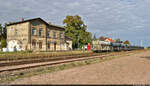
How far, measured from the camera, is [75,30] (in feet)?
176

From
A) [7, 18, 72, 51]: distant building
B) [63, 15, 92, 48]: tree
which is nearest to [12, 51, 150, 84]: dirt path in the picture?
[7, 18, 72, 51]: distant building

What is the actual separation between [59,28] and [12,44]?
47.1 ft

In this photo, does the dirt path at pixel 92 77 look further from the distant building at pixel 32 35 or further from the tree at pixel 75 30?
the tree at pixel 75 30

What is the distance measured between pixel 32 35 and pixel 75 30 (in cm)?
2392

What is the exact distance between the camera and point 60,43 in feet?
135

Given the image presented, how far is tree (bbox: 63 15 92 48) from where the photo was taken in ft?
175

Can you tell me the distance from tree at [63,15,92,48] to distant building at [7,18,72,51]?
14568mm

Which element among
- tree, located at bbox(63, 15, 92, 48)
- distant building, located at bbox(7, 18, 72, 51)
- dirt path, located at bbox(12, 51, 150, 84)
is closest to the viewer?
dirt path, located at bbox(12, 51, 150, 84)

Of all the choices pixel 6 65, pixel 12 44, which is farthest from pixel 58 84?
pixel 12 44

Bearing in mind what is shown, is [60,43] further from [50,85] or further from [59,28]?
[50,85]

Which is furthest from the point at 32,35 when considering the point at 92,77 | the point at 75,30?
the point at 92,77

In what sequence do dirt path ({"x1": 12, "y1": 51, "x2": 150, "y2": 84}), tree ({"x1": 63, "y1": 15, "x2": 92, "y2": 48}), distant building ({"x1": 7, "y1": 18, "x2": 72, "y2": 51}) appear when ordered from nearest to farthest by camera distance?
1. dirt path ({"x1": 12, "y1": 51, "x2": 150, "y2": 84})
2. distant building ({"x1": 7, "y1": 18, "x2": 72, "y2": 51})
3. tree ({"x1": 63, "y1": 15, "x2": 92, "y2": 48})

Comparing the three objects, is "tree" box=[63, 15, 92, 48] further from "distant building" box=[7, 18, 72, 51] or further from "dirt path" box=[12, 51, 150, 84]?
"dirt path" box=[12, 51, 150, 84]

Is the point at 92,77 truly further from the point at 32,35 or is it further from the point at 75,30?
the point at 75,30
